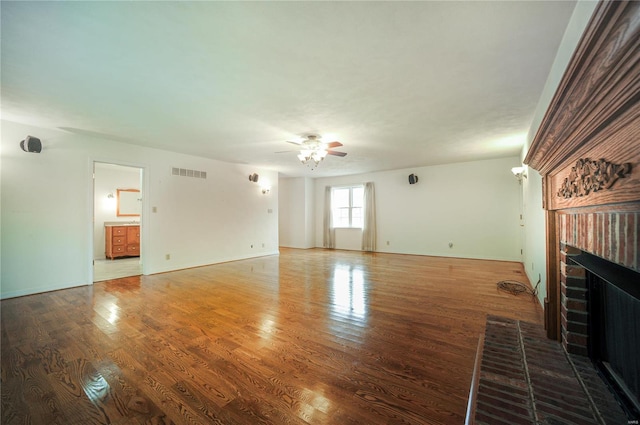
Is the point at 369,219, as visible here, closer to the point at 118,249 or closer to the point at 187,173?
the point at 187,173

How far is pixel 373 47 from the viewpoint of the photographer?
1.99 m

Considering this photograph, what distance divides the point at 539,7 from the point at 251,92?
2.38 m

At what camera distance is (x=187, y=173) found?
5.56 metres

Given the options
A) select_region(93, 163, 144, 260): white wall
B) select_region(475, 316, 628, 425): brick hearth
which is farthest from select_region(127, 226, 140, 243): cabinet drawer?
select_region(475, 316, 628, 425): brick hearth

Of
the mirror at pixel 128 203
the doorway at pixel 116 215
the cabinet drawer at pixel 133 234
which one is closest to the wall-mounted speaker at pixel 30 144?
the doorway at pixel 116 215

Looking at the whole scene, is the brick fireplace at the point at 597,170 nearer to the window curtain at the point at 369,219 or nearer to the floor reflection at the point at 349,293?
the floor reflection at the point at 349,293

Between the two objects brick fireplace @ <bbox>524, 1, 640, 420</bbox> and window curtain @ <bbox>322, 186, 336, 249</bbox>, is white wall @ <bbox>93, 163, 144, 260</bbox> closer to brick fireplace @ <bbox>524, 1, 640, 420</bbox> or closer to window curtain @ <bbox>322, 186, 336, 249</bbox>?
window curtain @ <bbox>322, 186, 336, 249</bbox>

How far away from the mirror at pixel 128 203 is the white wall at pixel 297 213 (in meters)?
4.42

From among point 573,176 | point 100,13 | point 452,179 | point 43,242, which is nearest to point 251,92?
point 100,13

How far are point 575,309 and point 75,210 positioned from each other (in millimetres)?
6264

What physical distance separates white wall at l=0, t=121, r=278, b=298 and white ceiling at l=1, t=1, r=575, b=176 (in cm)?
50

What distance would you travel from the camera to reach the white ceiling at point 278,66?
1.67 meters

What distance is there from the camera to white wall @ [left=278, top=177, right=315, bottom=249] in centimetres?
881

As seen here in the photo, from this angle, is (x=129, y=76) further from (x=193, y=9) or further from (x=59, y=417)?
(x=59, y=417)
